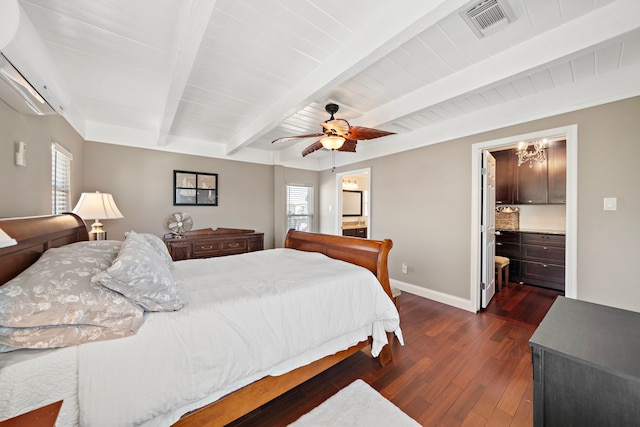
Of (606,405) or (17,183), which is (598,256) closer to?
(606,405)

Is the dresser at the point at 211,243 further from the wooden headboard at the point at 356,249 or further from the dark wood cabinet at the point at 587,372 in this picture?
the dark wood cabinet at the point at 587,372

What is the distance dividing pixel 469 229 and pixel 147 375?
11.2 feet

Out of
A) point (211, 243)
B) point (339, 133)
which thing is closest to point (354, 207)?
point (211, 243)

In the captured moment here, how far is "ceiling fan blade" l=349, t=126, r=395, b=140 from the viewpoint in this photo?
261cm

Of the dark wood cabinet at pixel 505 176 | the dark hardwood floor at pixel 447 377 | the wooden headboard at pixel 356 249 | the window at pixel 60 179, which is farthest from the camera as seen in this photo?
the dark wood cabinet at pixel 505 176

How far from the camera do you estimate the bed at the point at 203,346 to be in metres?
0.90

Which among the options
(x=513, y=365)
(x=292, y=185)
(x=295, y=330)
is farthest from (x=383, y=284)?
(x=292, y=185)

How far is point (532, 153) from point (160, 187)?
6053 millimetres

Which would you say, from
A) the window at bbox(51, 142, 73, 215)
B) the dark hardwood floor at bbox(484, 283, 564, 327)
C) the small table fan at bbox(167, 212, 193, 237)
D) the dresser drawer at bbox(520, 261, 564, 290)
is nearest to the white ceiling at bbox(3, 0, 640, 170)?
the window at bbox(51, 142, 73, 215)

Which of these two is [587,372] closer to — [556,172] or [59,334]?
[59,334]

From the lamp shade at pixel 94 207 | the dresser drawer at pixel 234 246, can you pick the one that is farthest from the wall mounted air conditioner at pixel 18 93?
the dresser drawer at pixel 234 246

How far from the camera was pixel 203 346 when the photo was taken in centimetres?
114

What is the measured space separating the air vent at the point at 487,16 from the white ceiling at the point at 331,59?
42mm

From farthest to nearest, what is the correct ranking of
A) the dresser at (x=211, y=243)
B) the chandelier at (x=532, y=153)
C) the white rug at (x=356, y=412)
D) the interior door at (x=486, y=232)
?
the chandelier at (x=532, y=153) → the dresser at (x=211, y=243) → the interior door at (x=486, y=232) → the white rug at (x=356, y=412)
